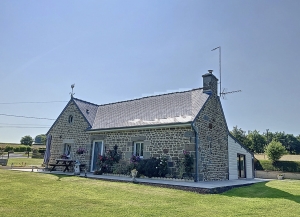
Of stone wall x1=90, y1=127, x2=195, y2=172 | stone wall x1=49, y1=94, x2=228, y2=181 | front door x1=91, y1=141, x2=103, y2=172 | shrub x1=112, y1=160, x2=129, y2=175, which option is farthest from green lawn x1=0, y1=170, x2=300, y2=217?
front door x1=91, y1=141, x2=103, y2=172

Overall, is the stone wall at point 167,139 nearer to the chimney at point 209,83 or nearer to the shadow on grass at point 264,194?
the chimney at point 209,83

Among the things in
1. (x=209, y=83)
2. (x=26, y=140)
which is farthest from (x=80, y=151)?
(x=26, y=140)

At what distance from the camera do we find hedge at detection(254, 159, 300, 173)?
29.4m

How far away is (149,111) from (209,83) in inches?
165

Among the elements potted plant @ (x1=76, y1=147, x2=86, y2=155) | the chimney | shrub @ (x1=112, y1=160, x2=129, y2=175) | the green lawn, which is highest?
the chimney

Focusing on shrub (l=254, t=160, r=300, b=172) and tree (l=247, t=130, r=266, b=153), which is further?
tree (l=247, t=130, r=266, b=153)

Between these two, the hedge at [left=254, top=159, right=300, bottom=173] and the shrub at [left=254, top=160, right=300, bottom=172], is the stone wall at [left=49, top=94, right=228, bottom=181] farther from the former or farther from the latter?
the shrub at [left=254, top=160, right=300, bottom=172]

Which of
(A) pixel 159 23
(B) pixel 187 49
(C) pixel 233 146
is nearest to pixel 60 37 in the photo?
(A) pixel 159 23

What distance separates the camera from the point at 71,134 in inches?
670

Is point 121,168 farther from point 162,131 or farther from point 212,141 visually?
point 212,141

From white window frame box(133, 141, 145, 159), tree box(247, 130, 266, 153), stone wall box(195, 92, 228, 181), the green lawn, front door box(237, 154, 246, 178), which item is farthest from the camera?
tree box(247, 130, 266, 153)

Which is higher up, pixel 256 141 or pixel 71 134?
pixel 256 141

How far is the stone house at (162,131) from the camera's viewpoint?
12.0 m

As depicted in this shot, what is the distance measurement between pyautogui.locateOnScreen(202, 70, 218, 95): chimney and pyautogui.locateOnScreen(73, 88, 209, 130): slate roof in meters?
0.45
